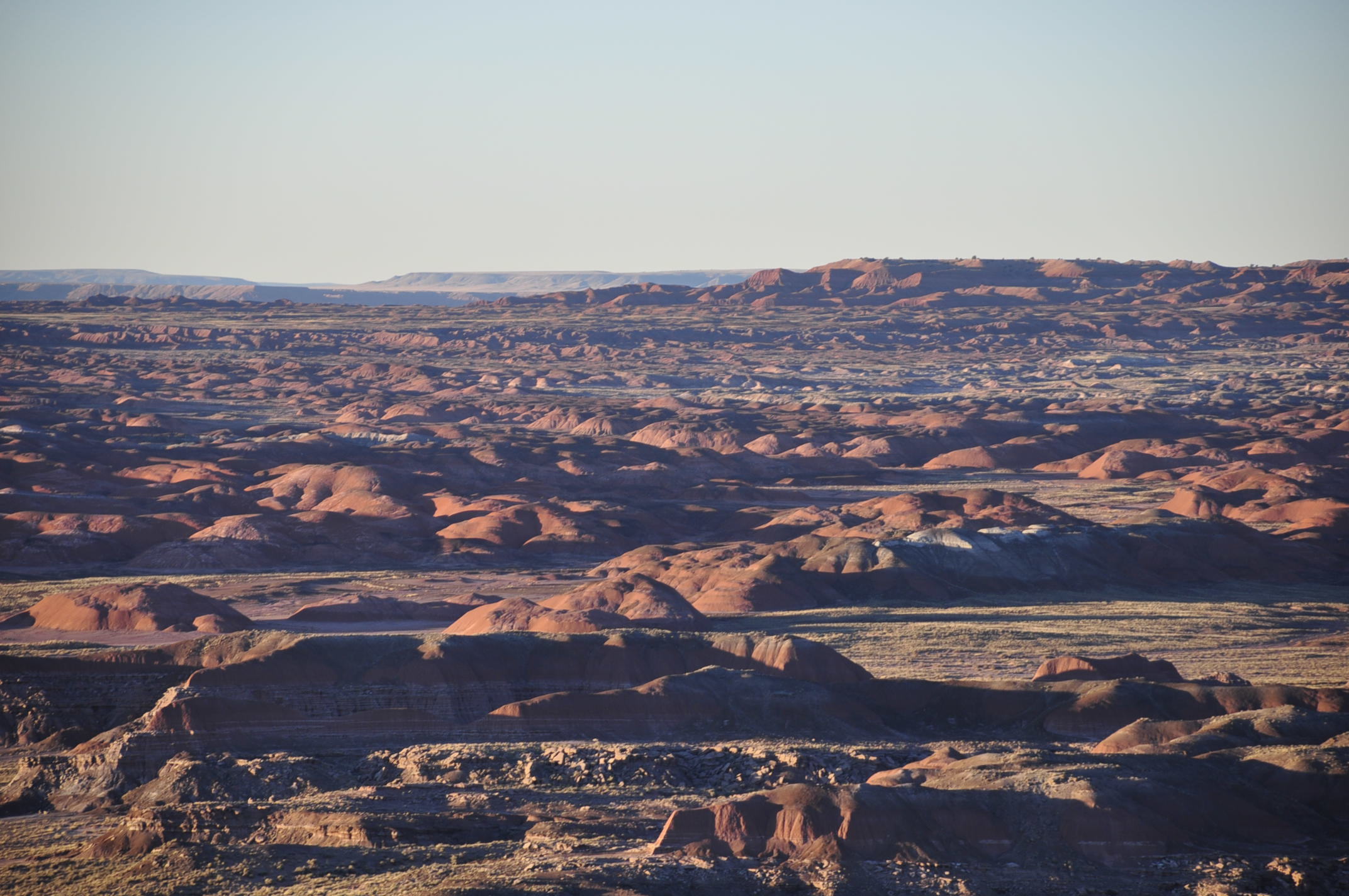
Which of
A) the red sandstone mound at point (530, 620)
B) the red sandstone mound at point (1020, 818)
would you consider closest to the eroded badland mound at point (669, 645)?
the red sandstone mound at point (1020, 818)

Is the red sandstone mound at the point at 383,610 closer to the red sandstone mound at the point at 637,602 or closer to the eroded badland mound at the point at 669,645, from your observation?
the eroded badland mound at the point at 669,645

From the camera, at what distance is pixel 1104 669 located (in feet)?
128

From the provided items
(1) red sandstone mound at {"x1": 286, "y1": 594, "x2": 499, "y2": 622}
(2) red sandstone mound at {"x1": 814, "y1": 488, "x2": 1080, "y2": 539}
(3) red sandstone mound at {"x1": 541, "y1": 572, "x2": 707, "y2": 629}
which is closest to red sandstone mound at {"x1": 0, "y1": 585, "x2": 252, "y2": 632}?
(1) red sandstone mound at {"x1": 286, "y1": 594, "x2": 499, "y2": 622}

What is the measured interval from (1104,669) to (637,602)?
637 inches

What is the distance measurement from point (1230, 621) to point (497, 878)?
123ft

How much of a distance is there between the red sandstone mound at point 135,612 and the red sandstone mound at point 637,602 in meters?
10.4

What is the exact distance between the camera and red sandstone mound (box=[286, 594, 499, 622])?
51.5 m

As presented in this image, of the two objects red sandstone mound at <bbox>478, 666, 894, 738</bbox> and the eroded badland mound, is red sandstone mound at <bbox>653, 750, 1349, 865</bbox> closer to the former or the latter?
the eroded badland mound

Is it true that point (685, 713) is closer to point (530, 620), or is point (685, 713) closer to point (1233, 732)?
point (1233, 732)

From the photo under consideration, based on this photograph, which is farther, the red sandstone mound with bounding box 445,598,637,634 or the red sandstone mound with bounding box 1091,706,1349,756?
the red sandstone mound with bounding box 445,598,637,634

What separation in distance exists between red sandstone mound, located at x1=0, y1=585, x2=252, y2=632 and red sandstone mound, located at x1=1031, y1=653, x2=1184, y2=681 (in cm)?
2437

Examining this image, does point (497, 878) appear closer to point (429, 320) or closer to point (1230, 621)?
point (1230, 621)

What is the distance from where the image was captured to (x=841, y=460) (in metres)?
99.9

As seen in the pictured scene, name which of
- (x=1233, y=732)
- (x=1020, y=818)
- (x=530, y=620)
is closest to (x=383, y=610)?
(x=530, y=620)
